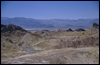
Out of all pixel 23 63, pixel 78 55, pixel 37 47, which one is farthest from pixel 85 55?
pixel 37 47

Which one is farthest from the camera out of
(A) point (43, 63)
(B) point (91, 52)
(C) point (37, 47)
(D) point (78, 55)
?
(C) point (37, 47)

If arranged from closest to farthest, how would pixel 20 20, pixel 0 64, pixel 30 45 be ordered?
pixel 0 64 < pixel 30 45 < pixel 20 20

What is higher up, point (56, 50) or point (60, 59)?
point (56, 50)

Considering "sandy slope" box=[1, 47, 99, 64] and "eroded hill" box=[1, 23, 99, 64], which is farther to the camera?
"eroded hill" box=[1, 23, 99, 64]

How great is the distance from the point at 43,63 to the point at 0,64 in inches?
193

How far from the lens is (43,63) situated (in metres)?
17.8

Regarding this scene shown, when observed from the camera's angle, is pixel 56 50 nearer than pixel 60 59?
No

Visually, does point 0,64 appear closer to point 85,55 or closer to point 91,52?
point 85,55

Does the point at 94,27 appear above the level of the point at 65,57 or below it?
above

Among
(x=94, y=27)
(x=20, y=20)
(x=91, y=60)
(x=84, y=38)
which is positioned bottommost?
(x=91, y=60)

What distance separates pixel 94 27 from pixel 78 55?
2289cm

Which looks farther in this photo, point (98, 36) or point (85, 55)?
point (98, 36)

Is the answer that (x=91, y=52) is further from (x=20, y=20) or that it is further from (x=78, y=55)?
(x=20, y=20)

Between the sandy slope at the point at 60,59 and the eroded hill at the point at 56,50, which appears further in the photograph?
the eroded hill at the point at 56,50
